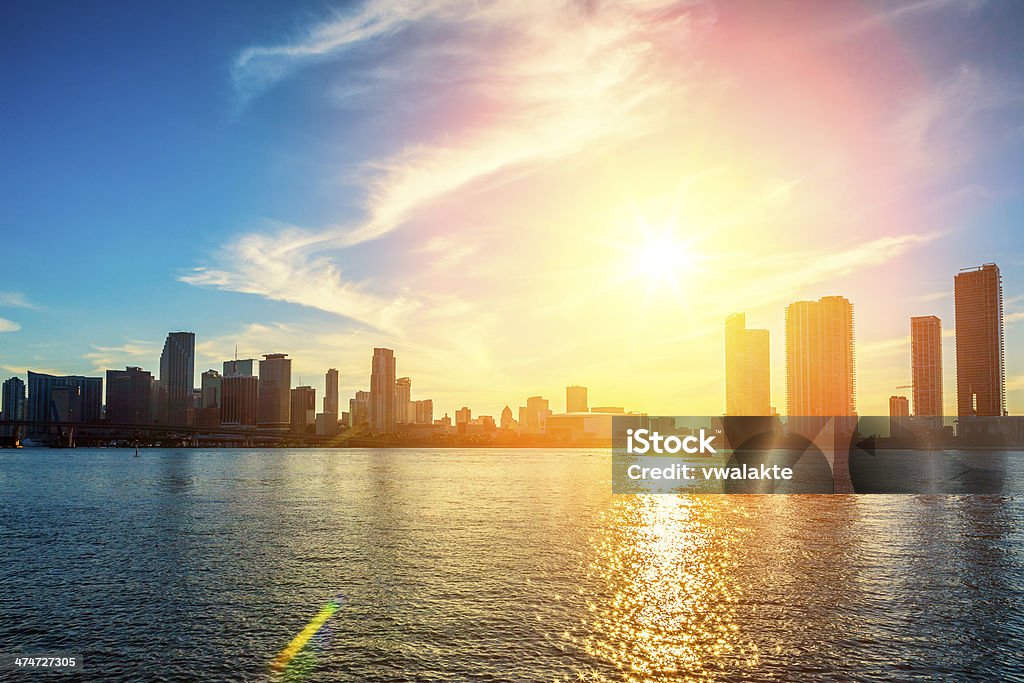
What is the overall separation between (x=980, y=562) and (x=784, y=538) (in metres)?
17.3

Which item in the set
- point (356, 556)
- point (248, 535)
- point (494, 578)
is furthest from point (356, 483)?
point (494, 578)

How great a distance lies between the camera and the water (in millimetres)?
32625

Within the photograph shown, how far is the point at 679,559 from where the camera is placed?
5981cm

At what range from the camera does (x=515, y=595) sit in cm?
4403

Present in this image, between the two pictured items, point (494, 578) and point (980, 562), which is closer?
point (494, 578)

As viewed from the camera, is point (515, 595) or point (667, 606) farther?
point (515, 595)

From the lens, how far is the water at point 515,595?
32.6 metres

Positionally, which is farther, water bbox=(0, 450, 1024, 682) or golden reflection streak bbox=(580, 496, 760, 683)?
golden reflection streak bbox=(580, 496, 760, 683)

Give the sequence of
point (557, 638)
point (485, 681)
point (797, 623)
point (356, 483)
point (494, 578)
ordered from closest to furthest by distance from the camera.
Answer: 1. point (485, 681)
2. point (557, 638)
3. point (797, 623)
4. point (494, 578)
5. point (356, 483)

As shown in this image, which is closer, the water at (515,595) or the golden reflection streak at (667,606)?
the water at (515,595)

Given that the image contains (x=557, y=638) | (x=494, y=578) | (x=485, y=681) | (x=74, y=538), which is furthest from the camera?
(x=74, y=538)

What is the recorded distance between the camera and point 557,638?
35.6 meters

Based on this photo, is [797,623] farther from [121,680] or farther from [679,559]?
[121,680]

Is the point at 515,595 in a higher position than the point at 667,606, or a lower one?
higher
